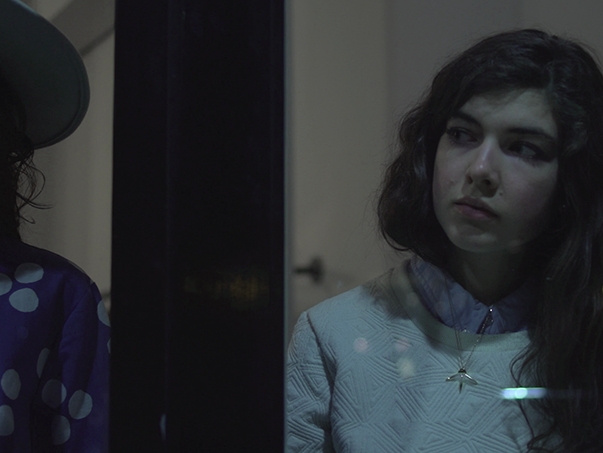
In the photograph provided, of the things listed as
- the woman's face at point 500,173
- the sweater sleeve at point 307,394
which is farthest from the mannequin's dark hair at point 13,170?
the woman's face at point 500,173

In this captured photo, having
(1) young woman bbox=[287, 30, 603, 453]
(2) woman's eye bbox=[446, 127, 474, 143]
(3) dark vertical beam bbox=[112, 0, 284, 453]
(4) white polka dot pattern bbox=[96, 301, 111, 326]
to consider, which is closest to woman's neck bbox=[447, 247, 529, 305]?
(1) young woman bbox=[287, 30, 603, 453]

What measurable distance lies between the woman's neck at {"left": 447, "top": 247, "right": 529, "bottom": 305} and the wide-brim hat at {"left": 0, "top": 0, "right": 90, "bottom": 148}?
444 mm

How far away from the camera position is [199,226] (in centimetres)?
65

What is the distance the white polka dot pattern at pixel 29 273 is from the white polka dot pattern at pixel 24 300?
12 mm

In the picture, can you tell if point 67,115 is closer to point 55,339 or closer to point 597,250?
point 55,339

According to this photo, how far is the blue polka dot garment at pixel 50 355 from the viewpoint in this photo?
701 millimetres

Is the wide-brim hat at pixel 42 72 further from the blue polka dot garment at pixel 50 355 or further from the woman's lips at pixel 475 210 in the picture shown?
the woman's lips at pixel 475 210

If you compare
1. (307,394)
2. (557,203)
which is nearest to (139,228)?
(307,394)

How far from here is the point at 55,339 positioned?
29.1 inches

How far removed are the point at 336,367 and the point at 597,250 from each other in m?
0.32

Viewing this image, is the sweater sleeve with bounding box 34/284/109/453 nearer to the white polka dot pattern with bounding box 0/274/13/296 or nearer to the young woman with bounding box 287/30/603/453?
the white polka dot pattern with bounding box 0/274/13/296

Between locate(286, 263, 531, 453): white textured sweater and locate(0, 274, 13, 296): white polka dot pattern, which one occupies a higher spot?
locate(0, 274, 13, 296): white polka dot pattern

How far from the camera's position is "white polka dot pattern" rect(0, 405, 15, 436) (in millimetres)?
679

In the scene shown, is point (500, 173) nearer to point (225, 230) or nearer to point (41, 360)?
point (225, 230)
